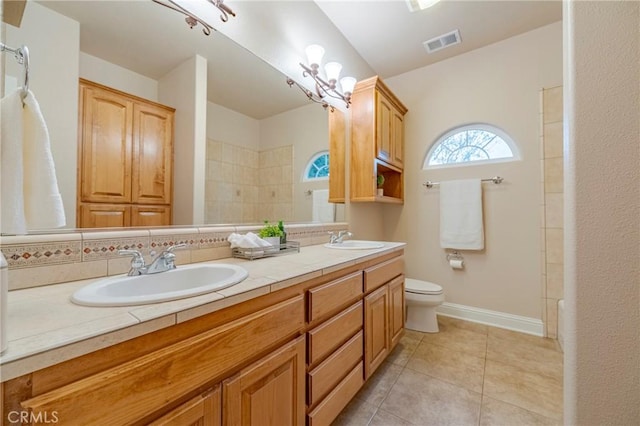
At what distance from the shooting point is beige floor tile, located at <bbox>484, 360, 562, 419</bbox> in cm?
140

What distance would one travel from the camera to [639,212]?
22.1 inches

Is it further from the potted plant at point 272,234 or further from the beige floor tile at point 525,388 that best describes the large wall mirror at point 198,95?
the beige floor tile at point 525,388

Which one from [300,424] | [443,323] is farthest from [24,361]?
[443,323]

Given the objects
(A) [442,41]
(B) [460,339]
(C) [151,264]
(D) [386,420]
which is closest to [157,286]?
(C) [151,264]

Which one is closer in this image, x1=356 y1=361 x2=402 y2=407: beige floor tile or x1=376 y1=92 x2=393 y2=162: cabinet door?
x1=356 y1=361 x2=402 y2=407: beige floor tile

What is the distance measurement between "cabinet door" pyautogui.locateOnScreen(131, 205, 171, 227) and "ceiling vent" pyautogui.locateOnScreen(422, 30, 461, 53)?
2.72 metres

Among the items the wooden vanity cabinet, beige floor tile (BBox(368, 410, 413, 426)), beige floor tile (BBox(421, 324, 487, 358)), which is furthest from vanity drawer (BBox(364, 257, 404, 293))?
beige floor tile (BBox(421, 324, 487, 358))

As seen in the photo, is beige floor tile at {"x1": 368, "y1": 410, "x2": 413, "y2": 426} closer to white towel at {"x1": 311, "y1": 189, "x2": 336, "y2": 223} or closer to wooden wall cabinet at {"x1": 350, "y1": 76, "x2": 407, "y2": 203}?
white towel at {"x1": 311, "y1": 189, "x2": 336, "y2": 223}

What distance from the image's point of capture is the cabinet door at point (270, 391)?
74 centimetres

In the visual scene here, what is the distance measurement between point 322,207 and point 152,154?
131cm

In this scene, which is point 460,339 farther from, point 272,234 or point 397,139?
point 397,139

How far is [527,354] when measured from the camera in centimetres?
194

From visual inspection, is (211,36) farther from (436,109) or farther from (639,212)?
(436,109)

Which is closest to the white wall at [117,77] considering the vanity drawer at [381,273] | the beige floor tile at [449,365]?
the vanity drawer at [381,273]
